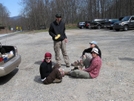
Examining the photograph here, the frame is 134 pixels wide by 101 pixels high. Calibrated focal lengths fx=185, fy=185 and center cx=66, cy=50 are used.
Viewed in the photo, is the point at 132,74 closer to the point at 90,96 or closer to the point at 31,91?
the point at 90,96

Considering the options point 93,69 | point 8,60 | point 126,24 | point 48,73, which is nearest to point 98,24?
point 126,24

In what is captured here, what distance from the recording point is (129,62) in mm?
6824

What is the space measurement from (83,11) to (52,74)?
5634cm

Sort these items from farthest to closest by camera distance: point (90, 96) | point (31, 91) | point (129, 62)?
point (129, 62) < point (31, 91) < point (90, 96)

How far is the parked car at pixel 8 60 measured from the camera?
4825 millimetres

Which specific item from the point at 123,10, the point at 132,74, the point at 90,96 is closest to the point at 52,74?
the point at 90,96

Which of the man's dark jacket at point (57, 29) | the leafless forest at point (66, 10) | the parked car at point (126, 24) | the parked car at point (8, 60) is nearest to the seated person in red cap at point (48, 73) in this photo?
the parked car at point (8, 60)

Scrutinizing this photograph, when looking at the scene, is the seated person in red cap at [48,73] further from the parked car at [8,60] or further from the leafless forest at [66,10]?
the leafless forest at [66,10]

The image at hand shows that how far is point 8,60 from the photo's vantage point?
5328mm

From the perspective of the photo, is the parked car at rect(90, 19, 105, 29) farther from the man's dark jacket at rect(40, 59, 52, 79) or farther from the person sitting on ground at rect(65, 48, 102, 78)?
the man's dark jacket at rect(40, 59, 52, 79)

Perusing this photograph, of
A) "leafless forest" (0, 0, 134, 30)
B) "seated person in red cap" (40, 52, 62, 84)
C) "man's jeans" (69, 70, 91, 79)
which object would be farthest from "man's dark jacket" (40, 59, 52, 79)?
"leafless forest" (0, 0, 134, 30)

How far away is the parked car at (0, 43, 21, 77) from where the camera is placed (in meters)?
4.82

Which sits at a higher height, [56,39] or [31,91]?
[56,39]

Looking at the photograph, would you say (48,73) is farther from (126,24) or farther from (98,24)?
(98,24)
